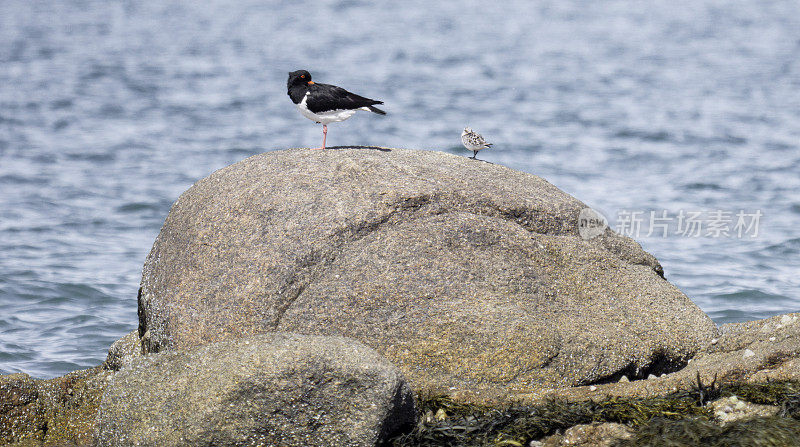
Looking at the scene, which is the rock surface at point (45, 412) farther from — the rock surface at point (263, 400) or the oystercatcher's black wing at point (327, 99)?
the oystercatcher's black wing at point (327, 99)

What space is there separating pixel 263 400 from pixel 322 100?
475 centimetres

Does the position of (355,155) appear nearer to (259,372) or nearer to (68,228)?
(259,372)

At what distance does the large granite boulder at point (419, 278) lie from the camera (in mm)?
7621

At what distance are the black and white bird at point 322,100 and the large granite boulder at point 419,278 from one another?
3.71ft

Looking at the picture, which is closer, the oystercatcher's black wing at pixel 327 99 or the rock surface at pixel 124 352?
the rock surface at pixel 124 352

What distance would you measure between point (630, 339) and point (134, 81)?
24300mm

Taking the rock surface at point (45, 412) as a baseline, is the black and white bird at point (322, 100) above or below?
above

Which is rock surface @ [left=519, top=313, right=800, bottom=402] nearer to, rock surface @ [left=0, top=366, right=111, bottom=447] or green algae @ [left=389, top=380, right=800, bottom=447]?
green algae @ [left=389, top=380, right=800, bottom=447]

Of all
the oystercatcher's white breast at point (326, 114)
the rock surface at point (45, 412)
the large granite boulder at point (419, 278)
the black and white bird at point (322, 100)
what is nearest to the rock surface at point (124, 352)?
the large granite boulder at point (419, 278)

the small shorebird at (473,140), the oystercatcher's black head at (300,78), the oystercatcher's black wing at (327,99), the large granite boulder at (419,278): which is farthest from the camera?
the small shorebird at (473,140)

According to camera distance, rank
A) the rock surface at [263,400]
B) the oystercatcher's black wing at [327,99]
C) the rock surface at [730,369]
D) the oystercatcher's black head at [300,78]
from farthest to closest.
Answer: the oystercatcher's black head at [300,78]
the oystercatcher's black wing at [327,99]
the rock surface at [730,369]
the rock surface at [263,400]

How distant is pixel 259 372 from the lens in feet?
20.8

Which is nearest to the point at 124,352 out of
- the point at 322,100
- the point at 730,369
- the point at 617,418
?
the point at 322,100

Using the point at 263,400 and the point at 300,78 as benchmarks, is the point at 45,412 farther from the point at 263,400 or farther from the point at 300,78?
the point at 300,78
